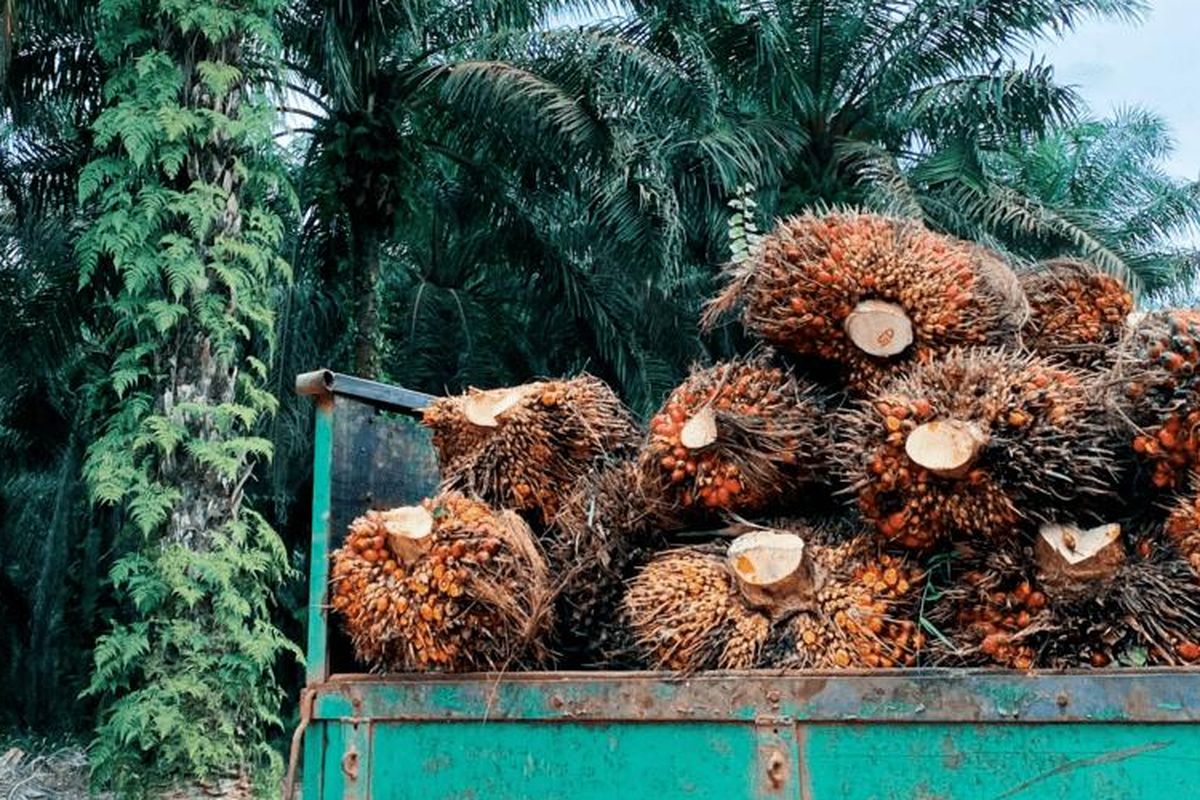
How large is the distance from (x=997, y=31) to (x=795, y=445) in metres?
10.4

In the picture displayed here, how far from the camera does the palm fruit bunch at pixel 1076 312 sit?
10.8ft

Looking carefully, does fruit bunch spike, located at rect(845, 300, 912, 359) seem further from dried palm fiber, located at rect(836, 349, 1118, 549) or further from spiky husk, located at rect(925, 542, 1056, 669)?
spiky husk, located at rect(925, 542, 1056, 669)

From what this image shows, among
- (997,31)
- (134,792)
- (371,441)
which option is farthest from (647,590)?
(997,31)

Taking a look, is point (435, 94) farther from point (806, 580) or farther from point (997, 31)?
point (806, 580)

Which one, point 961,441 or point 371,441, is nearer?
point 961,441

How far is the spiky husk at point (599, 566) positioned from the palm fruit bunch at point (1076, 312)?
110cm

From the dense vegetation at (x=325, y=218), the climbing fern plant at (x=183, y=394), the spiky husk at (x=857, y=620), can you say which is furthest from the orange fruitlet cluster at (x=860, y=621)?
the climbing fern plant at (x=183, y=394)

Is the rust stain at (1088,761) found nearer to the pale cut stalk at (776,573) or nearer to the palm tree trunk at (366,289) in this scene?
the pale cut stalk at (776,573)

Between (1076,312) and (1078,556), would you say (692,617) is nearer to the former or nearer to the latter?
(1078,556)

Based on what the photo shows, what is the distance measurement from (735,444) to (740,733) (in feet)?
2.33

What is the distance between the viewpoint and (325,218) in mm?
11648

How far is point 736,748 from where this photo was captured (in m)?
2.65

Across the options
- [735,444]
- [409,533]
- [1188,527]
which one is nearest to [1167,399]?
[1188,527]

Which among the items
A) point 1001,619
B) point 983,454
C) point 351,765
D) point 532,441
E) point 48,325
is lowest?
point 351,765
